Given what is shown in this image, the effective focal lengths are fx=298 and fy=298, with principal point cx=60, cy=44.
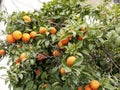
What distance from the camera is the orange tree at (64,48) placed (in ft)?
5.63

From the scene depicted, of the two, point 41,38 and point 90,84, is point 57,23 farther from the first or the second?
point 90,84

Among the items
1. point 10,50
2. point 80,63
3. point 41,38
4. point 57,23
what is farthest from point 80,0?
point 80,63

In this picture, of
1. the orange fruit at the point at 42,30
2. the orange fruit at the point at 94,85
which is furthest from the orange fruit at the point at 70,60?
the orange fruit at the point at 42,30

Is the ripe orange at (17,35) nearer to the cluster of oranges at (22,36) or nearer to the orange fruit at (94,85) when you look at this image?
the cluster of oranges at (22,36)

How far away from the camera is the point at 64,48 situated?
182cm

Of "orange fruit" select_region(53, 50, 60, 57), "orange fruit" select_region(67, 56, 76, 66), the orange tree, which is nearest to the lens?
"orange fruit" select_region(67, 56, 76, 66)

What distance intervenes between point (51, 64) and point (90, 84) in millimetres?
424

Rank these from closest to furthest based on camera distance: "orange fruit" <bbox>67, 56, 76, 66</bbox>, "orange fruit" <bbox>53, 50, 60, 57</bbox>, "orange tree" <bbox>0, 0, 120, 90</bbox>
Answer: "orange fruit" <bbox>67, 56, 76, 66</bbox> < "orange tree" <bbox>0, 0, 120, 90</bbox> < "orange fruit" <bbox>53, 50, 60, 57</bbox>

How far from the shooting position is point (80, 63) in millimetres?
1608

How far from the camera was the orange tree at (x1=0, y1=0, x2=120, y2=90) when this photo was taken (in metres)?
1.72

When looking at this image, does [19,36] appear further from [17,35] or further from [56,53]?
[56,53]

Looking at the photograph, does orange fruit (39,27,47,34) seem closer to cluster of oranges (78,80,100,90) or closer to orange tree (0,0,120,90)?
orange tree (0,0,120,90)

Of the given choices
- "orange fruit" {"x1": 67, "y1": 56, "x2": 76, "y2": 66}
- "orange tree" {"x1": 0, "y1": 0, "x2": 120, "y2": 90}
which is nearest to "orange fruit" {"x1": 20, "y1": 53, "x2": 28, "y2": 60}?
"orange tree" {"x1": 0, "y1": 0, "x2": 120, "y2": 90}

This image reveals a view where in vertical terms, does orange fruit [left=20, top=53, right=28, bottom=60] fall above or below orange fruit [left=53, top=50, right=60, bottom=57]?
above
